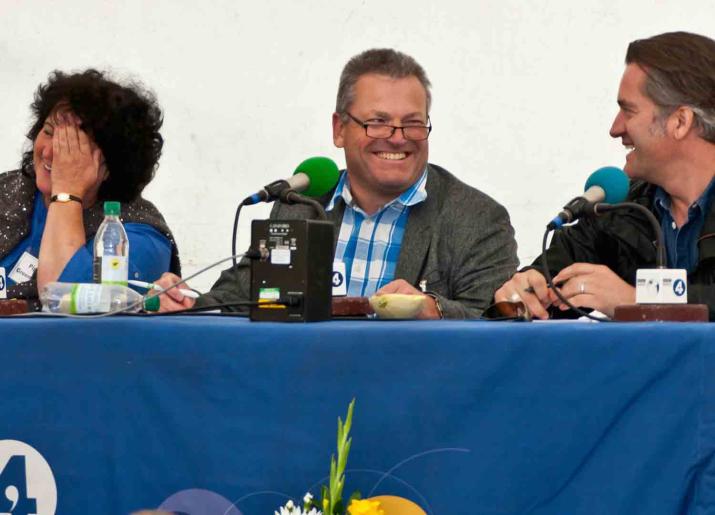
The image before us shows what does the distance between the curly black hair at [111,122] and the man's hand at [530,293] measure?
3.74 ft

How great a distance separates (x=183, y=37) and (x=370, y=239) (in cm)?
89

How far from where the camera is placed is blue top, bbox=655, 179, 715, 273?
2514 mm

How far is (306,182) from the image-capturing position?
2.42 metres

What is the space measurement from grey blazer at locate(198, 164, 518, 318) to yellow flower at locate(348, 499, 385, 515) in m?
1.26

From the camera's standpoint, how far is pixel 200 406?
1688 mm

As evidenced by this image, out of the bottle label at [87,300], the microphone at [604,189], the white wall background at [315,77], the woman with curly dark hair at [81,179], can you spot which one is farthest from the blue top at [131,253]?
the microphone at [604,189]

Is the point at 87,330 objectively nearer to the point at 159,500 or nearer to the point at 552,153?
the point at 159,500

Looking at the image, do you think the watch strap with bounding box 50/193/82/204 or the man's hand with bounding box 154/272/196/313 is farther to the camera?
the watch strap with bounding box 50/193/82/204

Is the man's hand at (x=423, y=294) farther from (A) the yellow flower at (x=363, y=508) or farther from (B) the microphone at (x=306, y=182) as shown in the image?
(A) the yellow flower at (x=363, y=508)

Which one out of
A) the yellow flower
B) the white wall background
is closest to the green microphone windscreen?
the white wall background

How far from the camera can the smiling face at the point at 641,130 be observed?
2596 mm

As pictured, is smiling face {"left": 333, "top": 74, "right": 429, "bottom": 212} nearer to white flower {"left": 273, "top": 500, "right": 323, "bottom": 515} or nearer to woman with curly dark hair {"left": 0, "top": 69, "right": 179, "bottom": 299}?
woman with curly dark hair {"left": 0, "top": 69, "right": 179, "bottom": 299}

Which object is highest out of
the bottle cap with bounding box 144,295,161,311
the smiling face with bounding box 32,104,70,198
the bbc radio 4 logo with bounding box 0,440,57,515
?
the smiling face with bounding box 32,104,70,198

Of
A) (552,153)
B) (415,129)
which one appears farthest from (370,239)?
(552,153)
